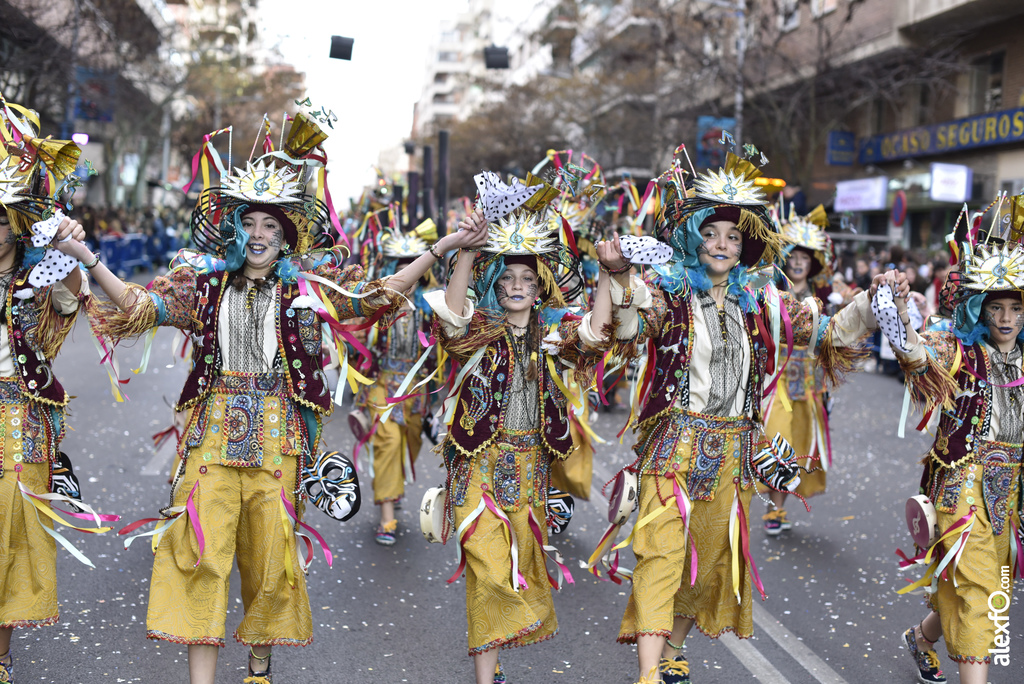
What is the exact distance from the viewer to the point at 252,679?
4.16 m

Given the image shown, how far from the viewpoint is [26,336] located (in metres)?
3.95

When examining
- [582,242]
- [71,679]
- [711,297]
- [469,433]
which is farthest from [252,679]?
[582,242]

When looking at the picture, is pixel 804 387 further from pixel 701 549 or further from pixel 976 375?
pixel 701 549

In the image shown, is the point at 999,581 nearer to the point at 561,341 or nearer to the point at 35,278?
the point at 561,341

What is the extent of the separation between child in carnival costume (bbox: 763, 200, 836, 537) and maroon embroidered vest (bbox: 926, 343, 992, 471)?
8.38 feet

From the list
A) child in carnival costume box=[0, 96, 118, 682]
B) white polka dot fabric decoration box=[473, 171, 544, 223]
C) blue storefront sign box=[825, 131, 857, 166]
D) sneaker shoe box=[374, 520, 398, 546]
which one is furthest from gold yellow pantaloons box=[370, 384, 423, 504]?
blue storefront sign box=[825, 131, 857, 166]

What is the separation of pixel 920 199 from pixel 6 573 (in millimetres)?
22493

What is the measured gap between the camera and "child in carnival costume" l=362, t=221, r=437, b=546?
6664 mm

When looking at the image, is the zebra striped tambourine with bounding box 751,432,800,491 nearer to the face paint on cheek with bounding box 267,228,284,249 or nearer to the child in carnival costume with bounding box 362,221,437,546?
the face paint on cheek with bounding box 267,228,284,249

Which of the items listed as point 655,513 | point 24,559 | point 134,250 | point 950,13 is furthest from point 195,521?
point 134,250

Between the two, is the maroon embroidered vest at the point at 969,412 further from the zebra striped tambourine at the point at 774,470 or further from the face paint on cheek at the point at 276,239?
the face paint on cheek at the point at 276,239

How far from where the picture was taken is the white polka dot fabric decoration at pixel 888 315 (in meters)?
3.91

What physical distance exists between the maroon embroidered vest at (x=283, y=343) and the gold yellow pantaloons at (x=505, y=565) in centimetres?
71

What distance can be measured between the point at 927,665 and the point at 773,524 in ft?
7.84
